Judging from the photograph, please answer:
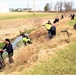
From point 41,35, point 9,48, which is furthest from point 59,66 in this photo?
point 41,35

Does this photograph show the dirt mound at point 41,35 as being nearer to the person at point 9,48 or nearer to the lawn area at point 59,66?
the person at point 9,48

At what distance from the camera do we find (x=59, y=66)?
16062mm

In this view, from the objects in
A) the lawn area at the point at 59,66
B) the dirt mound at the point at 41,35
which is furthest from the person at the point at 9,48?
the dirt mound at the point at 41,35

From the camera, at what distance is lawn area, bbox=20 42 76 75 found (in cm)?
1534

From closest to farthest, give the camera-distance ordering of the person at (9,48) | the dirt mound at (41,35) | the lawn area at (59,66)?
the lawn area at (59,66) → the person at (9,48) → the dirt mound at (41,35)

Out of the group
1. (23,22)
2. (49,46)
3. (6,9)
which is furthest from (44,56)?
(6,9)

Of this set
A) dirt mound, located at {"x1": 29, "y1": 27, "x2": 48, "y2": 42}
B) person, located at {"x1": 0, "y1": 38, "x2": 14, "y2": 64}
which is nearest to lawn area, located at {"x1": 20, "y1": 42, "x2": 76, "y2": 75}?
person, located at {"x1": 0, "y1": 38, "x2": 14, "y2": 64}

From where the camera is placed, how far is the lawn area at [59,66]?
15344 millimetres

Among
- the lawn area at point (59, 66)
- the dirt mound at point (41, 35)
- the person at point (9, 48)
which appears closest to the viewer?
the lawn area at point (59, 66)

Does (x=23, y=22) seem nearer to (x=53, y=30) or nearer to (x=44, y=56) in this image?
(x=53, y=30)

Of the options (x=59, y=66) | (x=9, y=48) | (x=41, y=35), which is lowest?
(x=41, y=35)

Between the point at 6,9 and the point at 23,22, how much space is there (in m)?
76.3

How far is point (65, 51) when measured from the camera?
18500mm

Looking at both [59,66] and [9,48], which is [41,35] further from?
[59,66]
